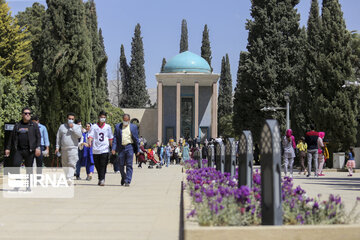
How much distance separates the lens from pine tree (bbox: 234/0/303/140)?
131 feet

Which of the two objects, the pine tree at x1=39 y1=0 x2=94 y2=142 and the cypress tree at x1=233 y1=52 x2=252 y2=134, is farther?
the cypress tree at x1=233 y1=52 x2=252 y2=134

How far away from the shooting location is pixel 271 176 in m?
5.06

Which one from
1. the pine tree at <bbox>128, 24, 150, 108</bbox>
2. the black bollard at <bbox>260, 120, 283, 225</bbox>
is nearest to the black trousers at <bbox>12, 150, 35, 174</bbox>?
the black bollard at <bbox>260, 120, 283, 225</bbox>

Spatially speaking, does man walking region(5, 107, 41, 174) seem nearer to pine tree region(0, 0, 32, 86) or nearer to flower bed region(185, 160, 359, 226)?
flower bed region(185, 160, 359, 226)

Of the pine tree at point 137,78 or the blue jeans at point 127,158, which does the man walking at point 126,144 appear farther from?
the pine tree at point 137,78

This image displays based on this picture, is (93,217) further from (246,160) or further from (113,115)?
(113,115)

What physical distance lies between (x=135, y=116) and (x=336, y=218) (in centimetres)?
5762

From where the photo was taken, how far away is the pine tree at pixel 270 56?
131ft

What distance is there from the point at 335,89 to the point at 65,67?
1399 centimetres

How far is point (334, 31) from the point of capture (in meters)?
27.8

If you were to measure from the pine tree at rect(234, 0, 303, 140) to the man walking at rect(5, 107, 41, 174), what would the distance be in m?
29.9

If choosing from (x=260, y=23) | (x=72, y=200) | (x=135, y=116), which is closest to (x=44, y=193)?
(x=72, y=200)

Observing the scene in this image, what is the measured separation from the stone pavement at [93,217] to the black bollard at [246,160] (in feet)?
3.30

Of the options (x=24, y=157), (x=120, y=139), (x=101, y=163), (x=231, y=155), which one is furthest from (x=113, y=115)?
(x=231, y=155)
